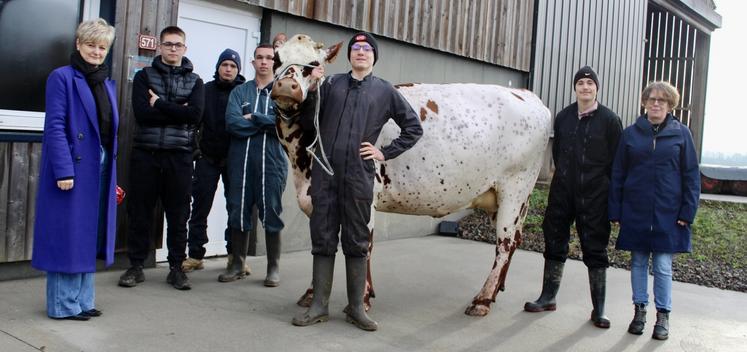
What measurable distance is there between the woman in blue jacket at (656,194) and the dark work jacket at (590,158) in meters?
0.11

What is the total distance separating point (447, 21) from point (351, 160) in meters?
5.65

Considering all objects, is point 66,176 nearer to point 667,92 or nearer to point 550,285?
point 550,285

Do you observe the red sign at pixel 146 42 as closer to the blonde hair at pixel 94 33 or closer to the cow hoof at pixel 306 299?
the blonde hair at pixel 94 33

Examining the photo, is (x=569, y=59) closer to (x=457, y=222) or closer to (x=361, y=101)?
(x=457, y=222)

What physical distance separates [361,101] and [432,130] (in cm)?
88

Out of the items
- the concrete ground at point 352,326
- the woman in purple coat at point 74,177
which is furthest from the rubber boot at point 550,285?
the woman in purple coat at point 74,177

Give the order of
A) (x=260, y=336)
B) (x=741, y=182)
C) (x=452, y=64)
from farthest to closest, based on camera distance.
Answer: (x=741, y=182) → (x=452, y=64) → (x=260, y=336)

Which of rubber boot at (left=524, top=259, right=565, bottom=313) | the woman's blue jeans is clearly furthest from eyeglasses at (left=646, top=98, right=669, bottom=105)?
rubber boot at (left=524, top=259, right=565, bottom=313)

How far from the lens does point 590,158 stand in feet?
17.5

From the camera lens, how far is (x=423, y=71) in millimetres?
9414

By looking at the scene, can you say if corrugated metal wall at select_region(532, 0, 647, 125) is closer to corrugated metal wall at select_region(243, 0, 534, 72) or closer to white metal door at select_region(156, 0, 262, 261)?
corrugated metal wall at select_region(243, 0, 534, 72)

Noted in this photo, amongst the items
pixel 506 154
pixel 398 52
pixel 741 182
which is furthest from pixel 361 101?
pixel 741 182

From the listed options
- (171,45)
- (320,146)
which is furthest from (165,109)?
(320,146)

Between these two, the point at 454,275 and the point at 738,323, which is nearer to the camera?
the point at 738,323
